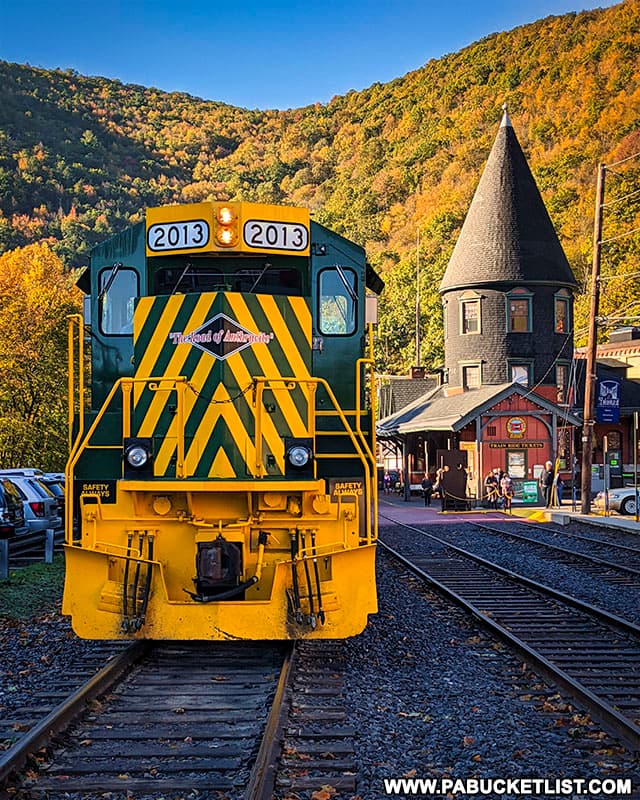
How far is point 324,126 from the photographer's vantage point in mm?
172000

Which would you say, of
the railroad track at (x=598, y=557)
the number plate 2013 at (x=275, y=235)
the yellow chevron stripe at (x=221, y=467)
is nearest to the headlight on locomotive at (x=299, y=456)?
the yellow chevron stripe at (x=221, y=467)

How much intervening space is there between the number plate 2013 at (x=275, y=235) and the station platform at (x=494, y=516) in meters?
16.6

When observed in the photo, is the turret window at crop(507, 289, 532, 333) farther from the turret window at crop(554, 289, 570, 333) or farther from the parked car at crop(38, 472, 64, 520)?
the parked car at crop(38, 472, 64, 520)

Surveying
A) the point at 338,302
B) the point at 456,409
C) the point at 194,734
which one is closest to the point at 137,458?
the point at 338,302

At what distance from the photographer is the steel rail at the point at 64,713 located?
5.19 metres

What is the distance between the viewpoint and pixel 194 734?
19.6 feet

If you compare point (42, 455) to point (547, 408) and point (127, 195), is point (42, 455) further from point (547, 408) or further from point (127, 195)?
point (127, 195)

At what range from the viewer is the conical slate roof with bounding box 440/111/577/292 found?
42.3 m

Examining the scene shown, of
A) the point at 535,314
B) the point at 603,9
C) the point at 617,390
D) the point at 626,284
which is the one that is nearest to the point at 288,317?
the point at 617,390

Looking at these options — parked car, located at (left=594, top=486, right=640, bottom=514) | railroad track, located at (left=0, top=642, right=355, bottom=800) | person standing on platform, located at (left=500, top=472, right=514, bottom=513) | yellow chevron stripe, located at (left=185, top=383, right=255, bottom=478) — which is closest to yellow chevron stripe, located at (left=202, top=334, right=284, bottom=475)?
yellow chevron stripe, located at (left=185, top=383, right=255, bottom=478)

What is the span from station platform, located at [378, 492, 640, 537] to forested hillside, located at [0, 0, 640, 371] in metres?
32.8

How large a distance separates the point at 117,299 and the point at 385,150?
14835 centimetres

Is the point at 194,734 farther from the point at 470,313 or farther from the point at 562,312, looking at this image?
the point at 562,312

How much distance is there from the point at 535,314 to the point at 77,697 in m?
38.3
